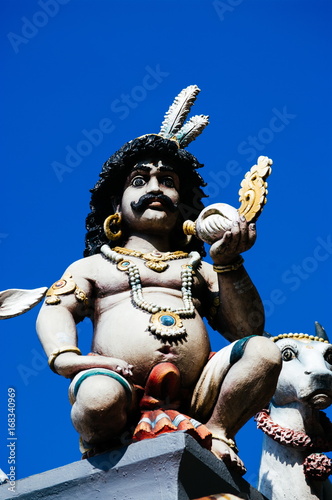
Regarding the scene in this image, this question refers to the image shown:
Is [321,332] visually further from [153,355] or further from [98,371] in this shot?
[98,371]

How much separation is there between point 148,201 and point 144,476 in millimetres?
1941

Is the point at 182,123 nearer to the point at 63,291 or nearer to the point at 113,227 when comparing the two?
the point at 113,227

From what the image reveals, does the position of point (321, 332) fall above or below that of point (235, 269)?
below

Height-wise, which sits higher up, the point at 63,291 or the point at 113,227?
the point at 113,227

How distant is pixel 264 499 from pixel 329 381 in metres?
1.06

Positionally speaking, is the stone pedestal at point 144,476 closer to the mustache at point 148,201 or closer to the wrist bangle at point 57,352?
the wrist bangle at point 57,352

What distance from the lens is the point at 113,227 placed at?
240 inches

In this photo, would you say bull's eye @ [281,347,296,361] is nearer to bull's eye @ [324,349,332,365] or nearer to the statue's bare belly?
bull's eye @ [324,349,332,365]

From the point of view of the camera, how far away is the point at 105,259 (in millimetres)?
5809

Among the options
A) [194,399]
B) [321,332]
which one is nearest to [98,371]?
[194,399]

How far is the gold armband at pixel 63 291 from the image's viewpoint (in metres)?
5.50

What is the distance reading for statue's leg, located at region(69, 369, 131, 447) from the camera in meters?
4.65

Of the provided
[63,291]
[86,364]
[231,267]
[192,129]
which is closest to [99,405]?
[86,364]

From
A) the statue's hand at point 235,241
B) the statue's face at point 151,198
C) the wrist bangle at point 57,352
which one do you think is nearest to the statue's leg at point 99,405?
the wrist bangle at point 57,352
